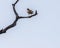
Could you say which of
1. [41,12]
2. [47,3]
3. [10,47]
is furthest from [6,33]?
[47,3]

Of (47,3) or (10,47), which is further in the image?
(47,3)

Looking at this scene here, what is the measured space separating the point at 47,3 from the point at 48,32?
29 centimetres

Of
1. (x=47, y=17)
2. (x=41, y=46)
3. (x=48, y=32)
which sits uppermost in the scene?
(x=47, y=17)

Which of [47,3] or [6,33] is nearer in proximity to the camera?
[6,33]

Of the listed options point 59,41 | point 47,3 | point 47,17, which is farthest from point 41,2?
point 59,41

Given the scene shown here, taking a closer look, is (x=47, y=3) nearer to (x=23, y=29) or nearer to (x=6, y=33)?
(x=23, y=29)

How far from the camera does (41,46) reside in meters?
1.56

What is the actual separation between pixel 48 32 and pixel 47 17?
0.47 ft

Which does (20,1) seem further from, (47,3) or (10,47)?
(10,47)

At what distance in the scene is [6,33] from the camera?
60.2 inches

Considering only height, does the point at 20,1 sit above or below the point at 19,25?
above

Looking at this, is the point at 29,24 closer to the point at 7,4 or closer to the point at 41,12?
the point at 41,12

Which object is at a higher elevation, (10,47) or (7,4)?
(7,4)

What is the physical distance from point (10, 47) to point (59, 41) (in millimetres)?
456
